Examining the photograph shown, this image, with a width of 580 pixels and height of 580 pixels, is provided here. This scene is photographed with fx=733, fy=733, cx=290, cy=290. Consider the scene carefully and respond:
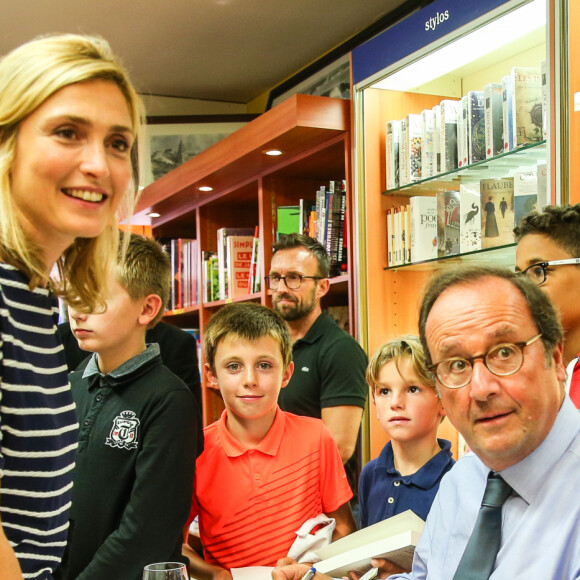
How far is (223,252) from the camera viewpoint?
4.51 metres

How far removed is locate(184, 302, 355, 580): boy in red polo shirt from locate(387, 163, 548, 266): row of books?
923 mm

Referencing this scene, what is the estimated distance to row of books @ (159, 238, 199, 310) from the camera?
498cm

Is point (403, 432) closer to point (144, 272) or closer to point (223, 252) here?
point (144, 272)

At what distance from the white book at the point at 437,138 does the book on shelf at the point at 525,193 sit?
0.45 m

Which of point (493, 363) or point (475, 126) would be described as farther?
point (475, 126)

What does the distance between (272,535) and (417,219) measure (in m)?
1.53

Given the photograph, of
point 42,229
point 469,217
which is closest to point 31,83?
point 42,229

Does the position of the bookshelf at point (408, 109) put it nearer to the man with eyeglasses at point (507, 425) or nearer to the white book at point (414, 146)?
the white book at point (414, 146)

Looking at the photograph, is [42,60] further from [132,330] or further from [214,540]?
[214,540]

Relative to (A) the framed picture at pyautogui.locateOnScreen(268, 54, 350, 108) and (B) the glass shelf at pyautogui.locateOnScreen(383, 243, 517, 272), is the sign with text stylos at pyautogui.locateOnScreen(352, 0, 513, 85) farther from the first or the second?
(A) the framed picture at pyautogui.locateOnScreen(268, 54, 350, 108)

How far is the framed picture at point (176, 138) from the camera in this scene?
5.43m

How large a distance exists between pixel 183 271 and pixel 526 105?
3181 millimetres

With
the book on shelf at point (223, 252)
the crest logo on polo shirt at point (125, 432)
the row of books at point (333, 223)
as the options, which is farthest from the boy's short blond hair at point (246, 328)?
the book on shelf at point (223, 252)

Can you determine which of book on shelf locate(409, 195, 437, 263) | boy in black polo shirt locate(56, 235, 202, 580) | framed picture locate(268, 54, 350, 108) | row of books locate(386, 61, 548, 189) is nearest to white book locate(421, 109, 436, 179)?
row of books locate(386, 61, 548, 189)
